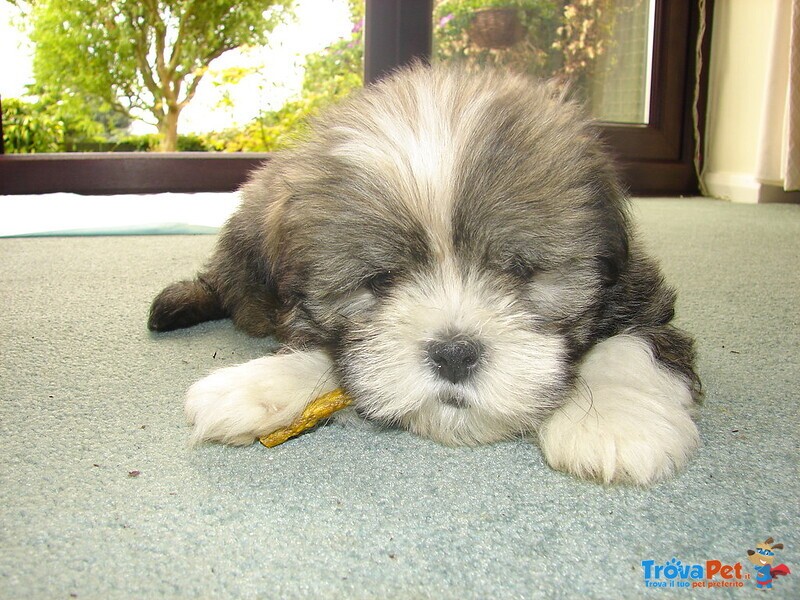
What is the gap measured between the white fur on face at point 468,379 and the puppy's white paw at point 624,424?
70mm

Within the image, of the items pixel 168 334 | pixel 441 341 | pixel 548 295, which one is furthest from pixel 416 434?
pixel 168 334

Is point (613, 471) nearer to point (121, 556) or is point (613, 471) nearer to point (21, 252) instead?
point (121, 556)

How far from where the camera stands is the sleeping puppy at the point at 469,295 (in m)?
1.37

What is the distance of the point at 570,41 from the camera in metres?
6.09

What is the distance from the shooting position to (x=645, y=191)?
6402 mm

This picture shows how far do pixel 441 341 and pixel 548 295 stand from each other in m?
0.28

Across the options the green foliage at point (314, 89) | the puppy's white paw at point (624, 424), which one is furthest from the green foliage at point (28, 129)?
the puppy's white paw at point (624, 424)

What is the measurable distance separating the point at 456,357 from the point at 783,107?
16.1 ft

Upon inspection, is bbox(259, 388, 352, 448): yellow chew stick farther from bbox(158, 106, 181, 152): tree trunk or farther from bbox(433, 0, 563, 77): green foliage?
bbox(158, 106, 181, 152): tree trunk

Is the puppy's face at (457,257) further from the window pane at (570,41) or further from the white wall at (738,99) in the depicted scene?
the white wall at (738,99)

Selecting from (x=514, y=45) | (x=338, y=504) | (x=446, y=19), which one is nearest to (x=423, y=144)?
(x=338, y=504)

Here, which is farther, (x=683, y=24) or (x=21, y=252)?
(x=683, y=24)

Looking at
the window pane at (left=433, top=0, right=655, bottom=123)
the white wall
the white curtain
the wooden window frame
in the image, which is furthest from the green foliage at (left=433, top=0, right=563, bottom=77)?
the white curtain

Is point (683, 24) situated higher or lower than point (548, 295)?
higher
